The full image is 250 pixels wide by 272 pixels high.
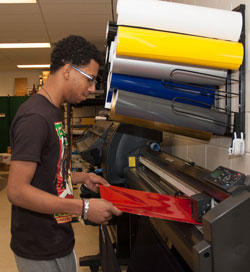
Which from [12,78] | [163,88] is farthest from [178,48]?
[12,78]

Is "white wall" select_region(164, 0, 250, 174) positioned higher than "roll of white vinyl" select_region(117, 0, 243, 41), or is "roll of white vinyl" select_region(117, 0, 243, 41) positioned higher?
"roll of white vinyl" select_region(117, 0, 243, 41)

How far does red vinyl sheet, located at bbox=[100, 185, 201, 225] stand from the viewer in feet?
3.22

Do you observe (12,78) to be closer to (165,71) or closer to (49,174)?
(49,174)

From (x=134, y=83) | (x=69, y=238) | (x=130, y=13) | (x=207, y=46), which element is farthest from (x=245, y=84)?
(x=69, y=238)

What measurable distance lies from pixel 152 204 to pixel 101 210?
206 millimetres

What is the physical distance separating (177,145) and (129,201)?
1.29 meters

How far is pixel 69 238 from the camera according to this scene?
1374mm

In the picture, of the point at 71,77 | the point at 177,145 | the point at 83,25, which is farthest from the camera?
the point at 83,25

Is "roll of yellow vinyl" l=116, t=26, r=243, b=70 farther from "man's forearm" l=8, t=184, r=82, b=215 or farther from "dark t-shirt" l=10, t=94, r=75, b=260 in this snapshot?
"man's forearm" l=8, t=184, r=82, b=215

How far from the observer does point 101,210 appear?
3.80ft

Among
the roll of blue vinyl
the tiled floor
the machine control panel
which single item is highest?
the roll of blue vinyl

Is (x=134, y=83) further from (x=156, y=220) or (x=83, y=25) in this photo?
(x=83, y=25)

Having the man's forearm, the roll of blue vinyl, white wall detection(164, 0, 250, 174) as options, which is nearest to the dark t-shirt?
the man's forearm

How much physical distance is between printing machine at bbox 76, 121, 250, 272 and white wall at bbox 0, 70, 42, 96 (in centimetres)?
773
